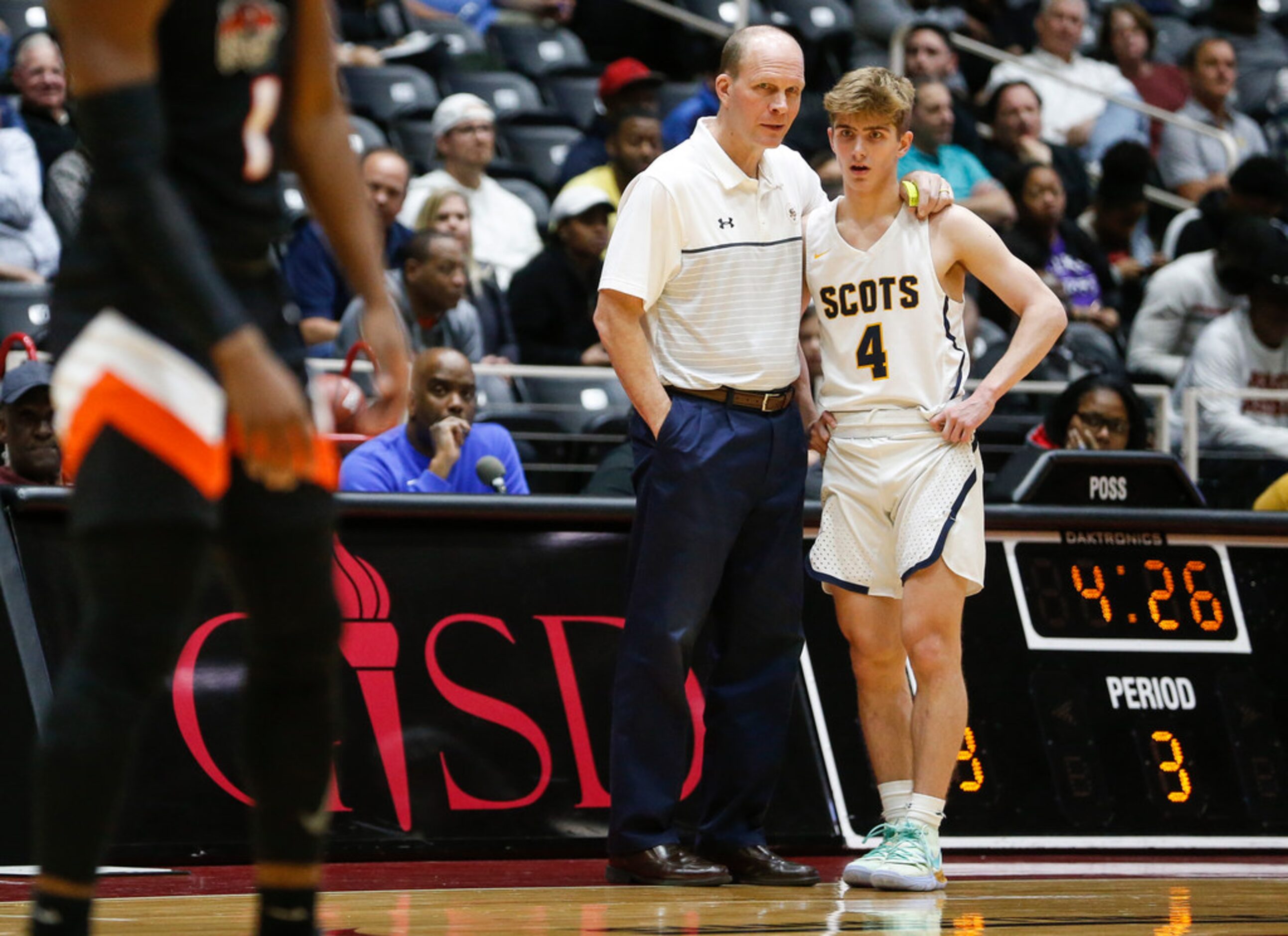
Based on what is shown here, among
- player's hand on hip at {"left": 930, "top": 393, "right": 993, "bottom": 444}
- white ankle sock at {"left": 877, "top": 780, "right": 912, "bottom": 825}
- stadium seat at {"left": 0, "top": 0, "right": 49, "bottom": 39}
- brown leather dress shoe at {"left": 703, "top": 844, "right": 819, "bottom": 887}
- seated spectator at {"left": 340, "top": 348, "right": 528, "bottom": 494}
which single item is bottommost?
brown leather dress shoe at {"left": 703, "top": 844, "right": 819, "bottom": 887}

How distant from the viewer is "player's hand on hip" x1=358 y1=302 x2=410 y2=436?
275 centimetres

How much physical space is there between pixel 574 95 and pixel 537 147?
2.96 feet

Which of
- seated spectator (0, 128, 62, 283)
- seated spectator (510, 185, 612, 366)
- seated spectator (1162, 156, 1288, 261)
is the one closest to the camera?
seated spectator (0, 128, 62, 283)

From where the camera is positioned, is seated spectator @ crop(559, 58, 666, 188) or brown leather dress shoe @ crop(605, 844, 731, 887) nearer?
brown leather dress shoe @ crop(605, 844, 731, 887)

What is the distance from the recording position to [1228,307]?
393 inches

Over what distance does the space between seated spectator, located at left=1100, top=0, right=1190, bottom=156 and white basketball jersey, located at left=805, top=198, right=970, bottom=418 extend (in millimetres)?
9060

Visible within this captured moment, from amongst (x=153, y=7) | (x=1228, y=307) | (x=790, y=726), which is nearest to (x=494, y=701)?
(x=790, y=726)

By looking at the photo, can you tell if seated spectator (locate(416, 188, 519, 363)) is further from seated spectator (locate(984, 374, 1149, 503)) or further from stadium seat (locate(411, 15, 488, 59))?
stadium seat (locate(411, 15, 488, 59))

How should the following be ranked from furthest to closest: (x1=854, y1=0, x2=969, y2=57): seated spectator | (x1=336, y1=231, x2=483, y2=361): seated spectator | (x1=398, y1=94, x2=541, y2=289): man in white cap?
1. (x1=854, y1=0, x2=969, y2=57): seated spectator
2. (x1=398, y1=94, x2=541, y2=289): man in white cap
3. (x1=336, y1=231, x2=483, y2=361): seated spectator

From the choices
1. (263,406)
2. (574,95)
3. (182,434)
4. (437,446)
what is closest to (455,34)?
(574,95)

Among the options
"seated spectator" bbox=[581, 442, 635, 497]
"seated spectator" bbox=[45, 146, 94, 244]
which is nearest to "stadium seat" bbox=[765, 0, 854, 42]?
"seated spectator" bbox=[45, 146, 94, 244]

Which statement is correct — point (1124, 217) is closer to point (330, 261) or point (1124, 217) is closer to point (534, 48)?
point (534, 48)

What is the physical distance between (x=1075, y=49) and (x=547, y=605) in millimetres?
9105

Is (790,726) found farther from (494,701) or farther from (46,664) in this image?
(46,664)
